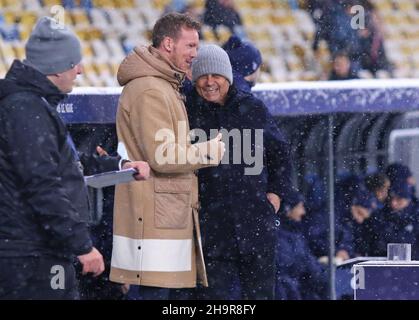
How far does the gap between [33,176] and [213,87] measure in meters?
1.58

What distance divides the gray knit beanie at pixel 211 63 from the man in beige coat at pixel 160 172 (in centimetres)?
19

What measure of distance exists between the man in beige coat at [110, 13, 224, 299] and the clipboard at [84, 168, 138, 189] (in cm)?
31

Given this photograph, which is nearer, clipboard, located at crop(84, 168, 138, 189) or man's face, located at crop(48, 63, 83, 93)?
man's face, located at crop(48, 63, 83, 93)

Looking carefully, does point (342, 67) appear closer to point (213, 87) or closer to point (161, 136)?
point (213, 87)

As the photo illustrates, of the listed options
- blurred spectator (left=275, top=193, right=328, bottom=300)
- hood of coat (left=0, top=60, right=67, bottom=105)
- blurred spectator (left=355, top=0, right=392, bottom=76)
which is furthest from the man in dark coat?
blurred spectator (left=355, top=0, right=392, bottom=76)

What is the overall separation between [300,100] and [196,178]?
86.5 inches

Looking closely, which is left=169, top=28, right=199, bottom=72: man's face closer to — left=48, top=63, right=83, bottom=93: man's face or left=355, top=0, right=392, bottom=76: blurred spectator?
left=48, top=63, right=83, bottom=93: man's face

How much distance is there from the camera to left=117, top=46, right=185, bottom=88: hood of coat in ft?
21.9

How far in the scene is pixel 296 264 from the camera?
9.00 meters

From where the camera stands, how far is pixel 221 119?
6.98m

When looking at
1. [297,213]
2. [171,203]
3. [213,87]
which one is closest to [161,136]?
[171,203]

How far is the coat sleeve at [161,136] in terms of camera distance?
648 cm

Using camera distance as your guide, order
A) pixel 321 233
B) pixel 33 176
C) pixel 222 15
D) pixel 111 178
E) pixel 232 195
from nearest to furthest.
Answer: pixel 33 176 → pixel 111 178 → pixel 232 195 → pixel 321 233 → pixel 222 15
